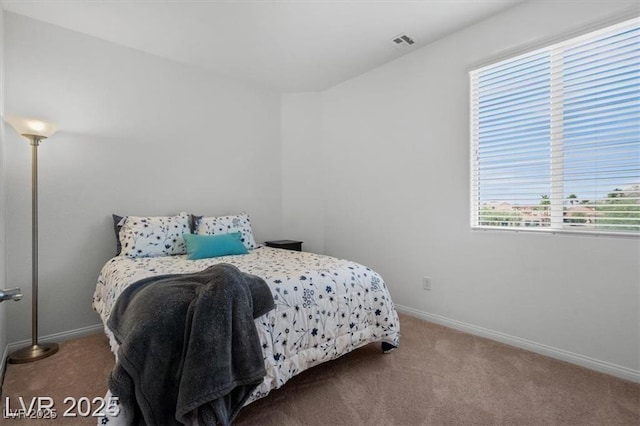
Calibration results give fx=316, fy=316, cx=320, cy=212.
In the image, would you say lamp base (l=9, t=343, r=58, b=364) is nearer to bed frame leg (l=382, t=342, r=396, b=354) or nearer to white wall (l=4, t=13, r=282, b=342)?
white wall (l=4, t=13, r=282, b=342)

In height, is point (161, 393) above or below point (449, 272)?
below

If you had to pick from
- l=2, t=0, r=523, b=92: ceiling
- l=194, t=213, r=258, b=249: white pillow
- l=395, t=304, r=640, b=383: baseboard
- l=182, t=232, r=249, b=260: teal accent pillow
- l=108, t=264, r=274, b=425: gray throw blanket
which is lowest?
l=395, t=304, r=640, b=383: baseboard

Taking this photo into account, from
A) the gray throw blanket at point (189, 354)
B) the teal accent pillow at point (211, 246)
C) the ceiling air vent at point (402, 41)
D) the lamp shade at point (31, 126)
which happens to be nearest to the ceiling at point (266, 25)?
the ceiling air vent at point (402, 41)

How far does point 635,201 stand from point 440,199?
130 centimetres

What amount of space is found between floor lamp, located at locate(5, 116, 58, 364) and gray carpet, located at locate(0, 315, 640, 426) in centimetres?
10

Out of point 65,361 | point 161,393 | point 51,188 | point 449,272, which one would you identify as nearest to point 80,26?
point 51,188

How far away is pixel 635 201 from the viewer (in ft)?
6.51

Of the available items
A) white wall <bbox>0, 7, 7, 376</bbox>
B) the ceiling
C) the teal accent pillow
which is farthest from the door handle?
the ceiling

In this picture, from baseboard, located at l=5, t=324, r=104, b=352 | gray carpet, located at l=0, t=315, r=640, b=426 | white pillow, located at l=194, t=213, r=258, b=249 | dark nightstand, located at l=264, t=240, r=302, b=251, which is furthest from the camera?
dark nightstand, located at l=264, t=240, r=302, b=251

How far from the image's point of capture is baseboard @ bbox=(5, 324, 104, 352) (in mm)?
2459

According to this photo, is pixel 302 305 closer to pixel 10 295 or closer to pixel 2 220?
pixel 10 295

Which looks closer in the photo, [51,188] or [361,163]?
[51,188]

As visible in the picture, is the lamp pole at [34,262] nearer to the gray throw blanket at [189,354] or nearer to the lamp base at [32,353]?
the lamp base at [32,353]

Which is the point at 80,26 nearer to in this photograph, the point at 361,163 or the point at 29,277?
the point at 29,277
